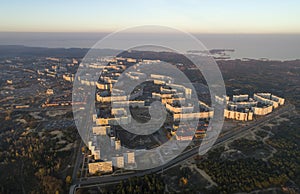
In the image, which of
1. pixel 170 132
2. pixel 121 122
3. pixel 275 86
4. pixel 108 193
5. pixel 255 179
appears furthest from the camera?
pixel 275 86

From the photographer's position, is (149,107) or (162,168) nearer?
(162,168)

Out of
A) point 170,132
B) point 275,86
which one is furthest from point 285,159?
point 275,86

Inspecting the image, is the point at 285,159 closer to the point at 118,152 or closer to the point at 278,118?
the point at 278,118

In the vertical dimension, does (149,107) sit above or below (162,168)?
above

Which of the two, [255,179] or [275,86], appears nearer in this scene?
[255,179]

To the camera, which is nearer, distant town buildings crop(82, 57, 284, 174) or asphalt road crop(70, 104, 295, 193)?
asphalt road crop(70, 104, 295, 193)

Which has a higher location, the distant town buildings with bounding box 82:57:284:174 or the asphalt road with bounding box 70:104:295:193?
the distant town buildings with bounding box 82:57:284:174

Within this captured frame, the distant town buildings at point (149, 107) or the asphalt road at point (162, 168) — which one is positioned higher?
the distant town buildings at point (149, 107)

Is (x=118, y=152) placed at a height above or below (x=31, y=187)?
above

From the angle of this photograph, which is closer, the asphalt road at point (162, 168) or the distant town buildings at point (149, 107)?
the asphalt road at point (162, 168)

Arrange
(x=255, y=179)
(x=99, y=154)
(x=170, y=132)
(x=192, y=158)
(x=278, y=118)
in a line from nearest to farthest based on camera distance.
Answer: (x=255, y=179) < (x=99, y=154) < (x=192, y=158) < (x=170, y=132) < (x=278, y=118)
